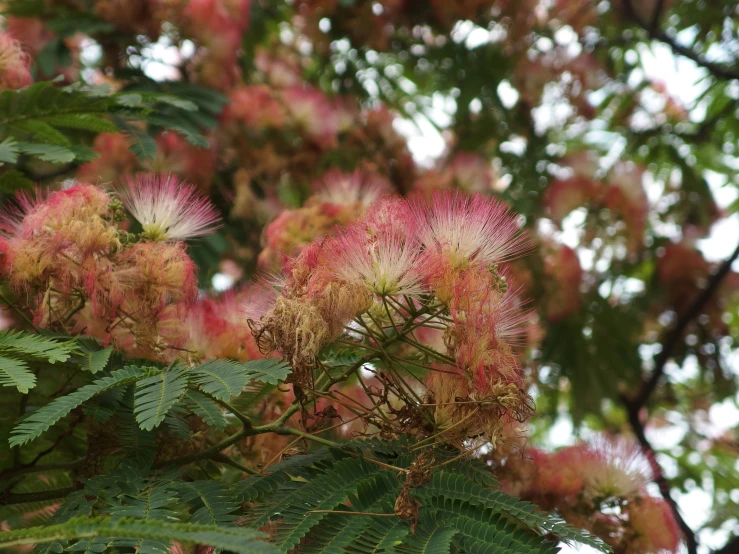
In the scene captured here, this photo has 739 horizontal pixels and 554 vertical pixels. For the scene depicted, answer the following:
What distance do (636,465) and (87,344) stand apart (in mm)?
1965

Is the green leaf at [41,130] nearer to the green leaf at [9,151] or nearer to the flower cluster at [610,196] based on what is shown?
the green leaf at [9,151]

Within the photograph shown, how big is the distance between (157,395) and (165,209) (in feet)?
2.86

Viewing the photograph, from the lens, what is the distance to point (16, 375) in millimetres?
2100

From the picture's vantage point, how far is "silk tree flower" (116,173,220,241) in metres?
2.74

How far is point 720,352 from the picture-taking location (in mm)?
5473

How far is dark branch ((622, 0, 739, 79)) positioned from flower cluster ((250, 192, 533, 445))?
10.5ft

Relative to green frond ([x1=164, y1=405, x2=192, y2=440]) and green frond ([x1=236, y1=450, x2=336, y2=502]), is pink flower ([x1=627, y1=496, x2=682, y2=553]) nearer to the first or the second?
green frond ([x1=236, y1=450, x2=336, y2=502])

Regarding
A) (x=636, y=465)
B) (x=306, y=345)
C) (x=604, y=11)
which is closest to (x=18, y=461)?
(x=306, y=345)

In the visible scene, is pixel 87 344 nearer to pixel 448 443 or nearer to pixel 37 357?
pixel 37 357

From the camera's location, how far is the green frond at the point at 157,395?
6.46ft

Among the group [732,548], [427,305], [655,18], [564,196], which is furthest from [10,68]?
[655,18]

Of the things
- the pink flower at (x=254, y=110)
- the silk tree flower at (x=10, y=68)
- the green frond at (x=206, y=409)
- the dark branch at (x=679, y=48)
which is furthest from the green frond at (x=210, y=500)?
the dark branch at (x=679, y=48)

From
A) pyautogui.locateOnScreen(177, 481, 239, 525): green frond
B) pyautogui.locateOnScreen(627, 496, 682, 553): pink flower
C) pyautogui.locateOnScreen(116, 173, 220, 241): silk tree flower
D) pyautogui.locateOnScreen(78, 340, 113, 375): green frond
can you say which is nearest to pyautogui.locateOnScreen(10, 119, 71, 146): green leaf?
pyautogui.locateOnScreen(116, 173, 220, 241): silk tree flower

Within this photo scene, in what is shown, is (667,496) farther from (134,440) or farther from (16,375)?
(16,375)
